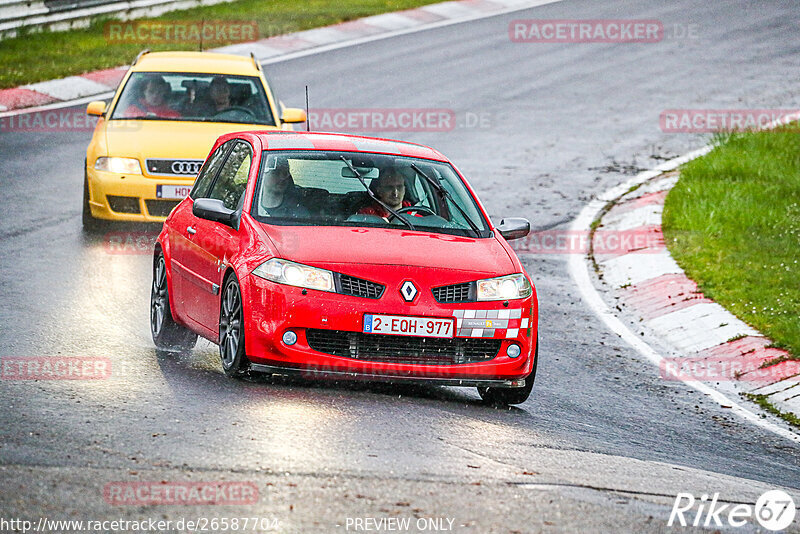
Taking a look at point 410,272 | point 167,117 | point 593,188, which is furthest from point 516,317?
point 593,188

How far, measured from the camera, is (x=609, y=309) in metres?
12.6

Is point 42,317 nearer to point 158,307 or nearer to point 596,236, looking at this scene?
point 158,307

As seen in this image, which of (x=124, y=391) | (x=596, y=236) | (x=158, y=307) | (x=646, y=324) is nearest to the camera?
(x=124, y=391)

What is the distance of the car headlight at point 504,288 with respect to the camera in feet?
26.5

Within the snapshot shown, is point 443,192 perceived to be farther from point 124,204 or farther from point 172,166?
point 124,204

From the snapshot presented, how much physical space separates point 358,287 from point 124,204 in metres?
6.20

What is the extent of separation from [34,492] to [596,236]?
1061cm

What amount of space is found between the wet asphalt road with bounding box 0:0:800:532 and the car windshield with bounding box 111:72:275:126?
4.55 ft

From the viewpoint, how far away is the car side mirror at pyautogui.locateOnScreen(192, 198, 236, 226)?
8602 mm

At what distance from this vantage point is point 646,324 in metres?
12.2

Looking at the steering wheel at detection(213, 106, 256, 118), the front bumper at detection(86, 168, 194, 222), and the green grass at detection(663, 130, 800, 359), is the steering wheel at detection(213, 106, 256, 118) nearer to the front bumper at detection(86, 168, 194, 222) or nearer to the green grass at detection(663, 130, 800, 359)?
the front bumper at detection(86, 168, 194, 222)

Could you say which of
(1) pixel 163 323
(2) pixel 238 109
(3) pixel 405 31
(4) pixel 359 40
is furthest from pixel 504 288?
(3) pixel 405 31

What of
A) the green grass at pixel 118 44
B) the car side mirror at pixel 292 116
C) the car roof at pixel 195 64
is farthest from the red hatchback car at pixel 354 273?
the green grass at pixel 118 44

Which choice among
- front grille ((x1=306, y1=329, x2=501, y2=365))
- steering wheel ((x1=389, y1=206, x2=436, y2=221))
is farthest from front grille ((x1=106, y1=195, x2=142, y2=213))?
front grille ((x1=306, y1=329, x2=501, y2=365))
